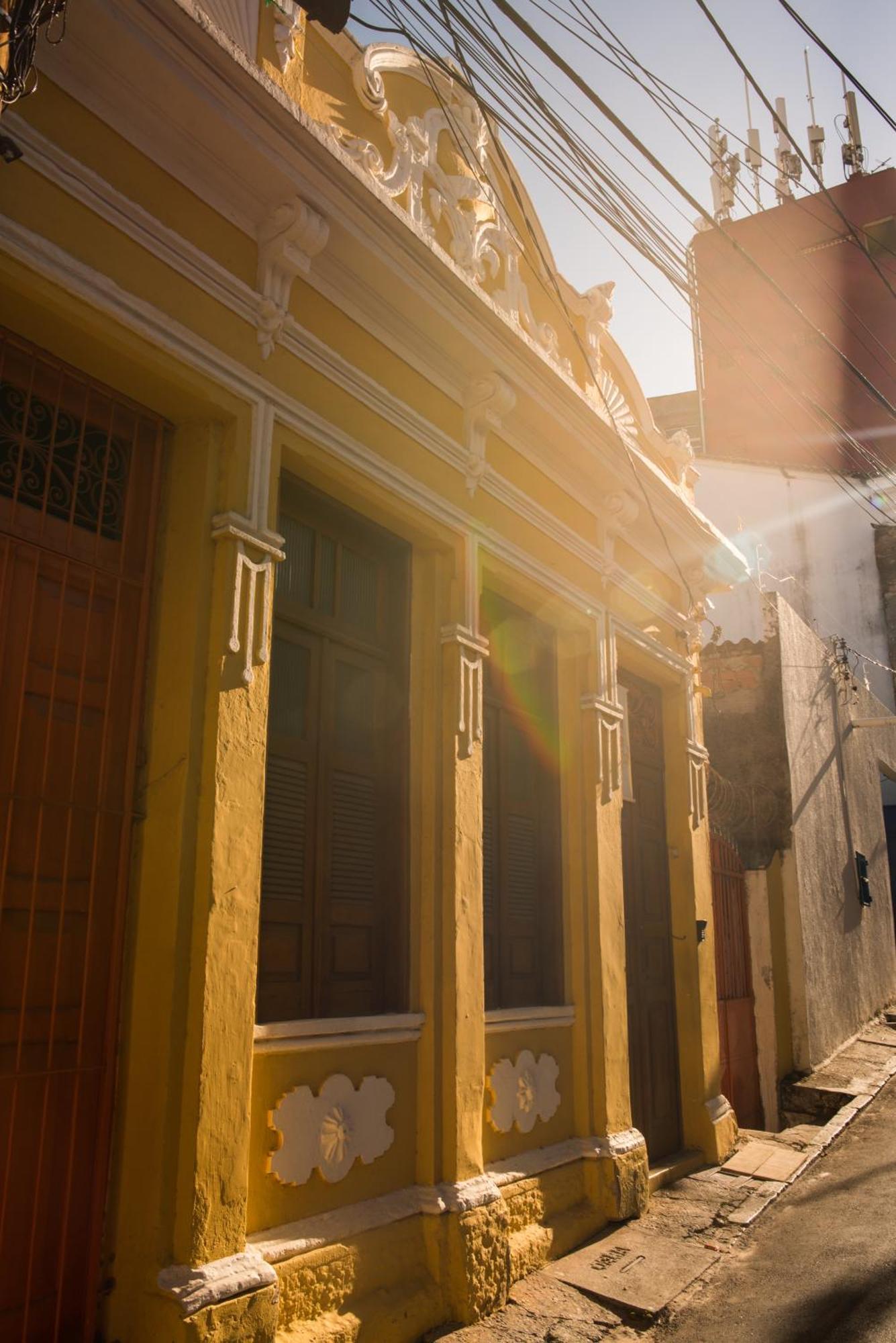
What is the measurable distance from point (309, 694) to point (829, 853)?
886 cm

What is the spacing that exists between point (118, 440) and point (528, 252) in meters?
3.70

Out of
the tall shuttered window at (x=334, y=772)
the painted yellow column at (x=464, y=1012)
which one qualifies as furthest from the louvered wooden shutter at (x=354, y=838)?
the painted yellow column at (x=464, y=1012)

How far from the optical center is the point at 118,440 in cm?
411

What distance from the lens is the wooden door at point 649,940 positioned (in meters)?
7.31

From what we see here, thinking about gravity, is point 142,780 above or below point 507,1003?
above

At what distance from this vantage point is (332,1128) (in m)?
4.32

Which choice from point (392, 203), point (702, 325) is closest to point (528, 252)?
point (392, 203)

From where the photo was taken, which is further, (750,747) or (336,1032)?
(750,747)

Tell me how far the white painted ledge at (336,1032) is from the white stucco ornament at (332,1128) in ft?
0.52

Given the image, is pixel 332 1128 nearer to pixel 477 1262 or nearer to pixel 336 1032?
pixel 336 1032

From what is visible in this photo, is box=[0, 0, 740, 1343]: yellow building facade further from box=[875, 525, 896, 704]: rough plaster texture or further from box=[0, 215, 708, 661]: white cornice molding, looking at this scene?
box=[875, 525, 896, 704]: rough plaster texture

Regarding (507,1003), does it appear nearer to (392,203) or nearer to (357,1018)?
(357,1018)

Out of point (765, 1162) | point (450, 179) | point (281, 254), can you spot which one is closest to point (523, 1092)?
point (765, 1162)

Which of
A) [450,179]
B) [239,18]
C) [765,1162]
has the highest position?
[450,179]
